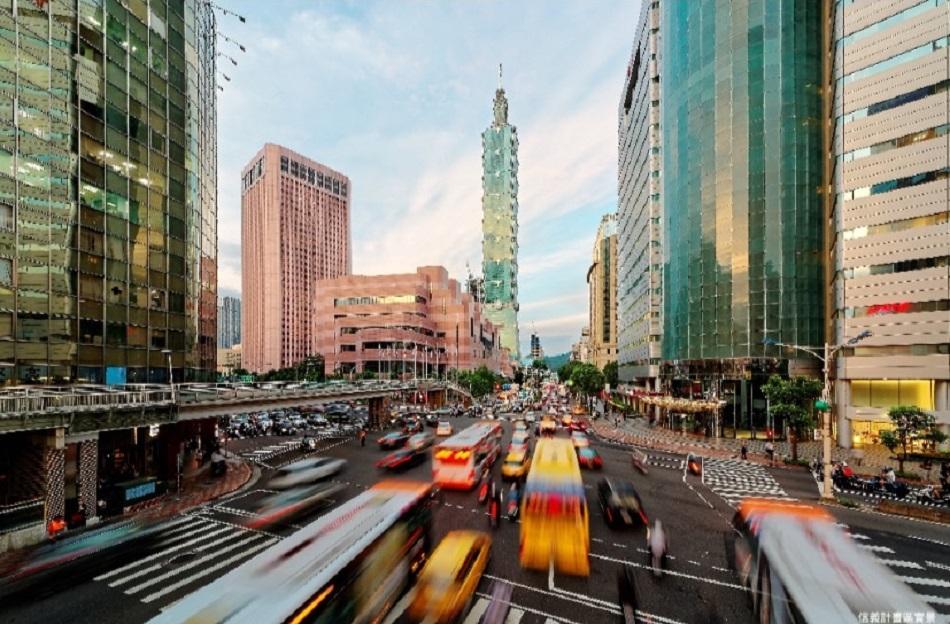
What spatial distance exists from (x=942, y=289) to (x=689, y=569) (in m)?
43.8

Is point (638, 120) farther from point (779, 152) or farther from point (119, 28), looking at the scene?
point (119, 28)

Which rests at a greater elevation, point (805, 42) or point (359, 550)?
point (805, 42)

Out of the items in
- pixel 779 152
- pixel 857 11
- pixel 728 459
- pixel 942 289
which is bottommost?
pixel 728 459

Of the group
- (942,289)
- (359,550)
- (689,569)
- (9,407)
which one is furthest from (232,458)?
(942,289)

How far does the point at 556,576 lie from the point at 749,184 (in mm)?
59868

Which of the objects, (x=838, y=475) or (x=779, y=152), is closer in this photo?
(x=838, y=475)

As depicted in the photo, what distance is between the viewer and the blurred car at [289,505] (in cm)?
2438

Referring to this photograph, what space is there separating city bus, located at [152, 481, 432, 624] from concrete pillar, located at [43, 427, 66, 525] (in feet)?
55.2

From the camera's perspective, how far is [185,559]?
19750 mm

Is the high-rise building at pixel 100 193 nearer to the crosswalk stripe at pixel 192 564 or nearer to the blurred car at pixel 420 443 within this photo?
the blurred car at pixel 420 443

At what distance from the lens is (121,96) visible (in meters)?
37.0

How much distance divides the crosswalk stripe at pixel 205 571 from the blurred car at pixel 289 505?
8.88 feet

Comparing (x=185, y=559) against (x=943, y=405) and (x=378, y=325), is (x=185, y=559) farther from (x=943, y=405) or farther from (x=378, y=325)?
(x=378, y=325)

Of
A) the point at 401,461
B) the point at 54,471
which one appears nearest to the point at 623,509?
the point at 401,461
